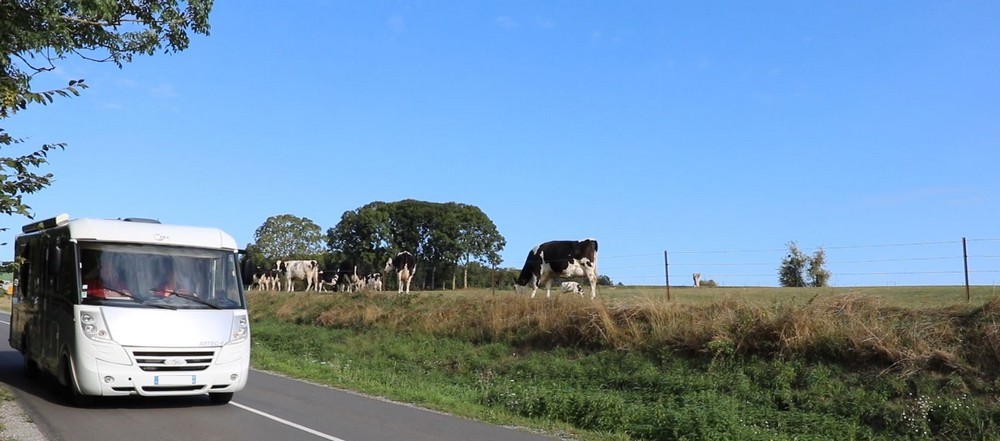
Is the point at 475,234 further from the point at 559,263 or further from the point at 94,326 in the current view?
the point at 94,326

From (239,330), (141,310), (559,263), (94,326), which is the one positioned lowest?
(239,330)

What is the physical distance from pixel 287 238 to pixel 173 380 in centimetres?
8812

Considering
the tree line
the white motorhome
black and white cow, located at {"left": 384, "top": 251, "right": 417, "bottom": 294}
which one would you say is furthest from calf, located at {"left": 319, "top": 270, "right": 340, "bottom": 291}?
the white motorhome

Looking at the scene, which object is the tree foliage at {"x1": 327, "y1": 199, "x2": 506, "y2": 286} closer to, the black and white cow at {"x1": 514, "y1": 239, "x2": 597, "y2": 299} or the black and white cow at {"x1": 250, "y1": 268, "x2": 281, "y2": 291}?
the black and white cow at {"x1": 250, "y1": 268, "x2": 281, "y2": 291}

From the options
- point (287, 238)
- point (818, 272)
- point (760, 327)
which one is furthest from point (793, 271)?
point (287, 238)

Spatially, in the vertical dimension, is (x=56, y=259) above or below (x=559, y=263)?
below

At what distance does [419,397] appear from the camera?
1504cm

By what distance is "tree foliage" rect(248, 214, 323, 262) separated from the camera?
313 feet

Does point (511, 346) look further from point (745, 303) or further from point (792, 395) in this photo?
point (792, 395)

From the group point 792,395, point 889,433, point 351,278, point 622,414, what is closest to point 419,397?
point 622,414

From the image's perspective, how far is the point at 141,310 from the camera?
38.2 ft

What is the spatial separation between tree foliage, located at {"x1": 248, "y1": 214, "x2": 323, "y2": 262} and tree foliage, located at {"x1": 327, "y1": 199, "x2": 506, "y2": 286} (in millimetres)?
13881

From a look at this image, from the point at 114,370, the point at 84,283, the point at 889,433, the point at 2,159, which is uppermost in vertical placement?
the point at 2,159

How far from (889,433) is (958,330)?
340 centimetres
